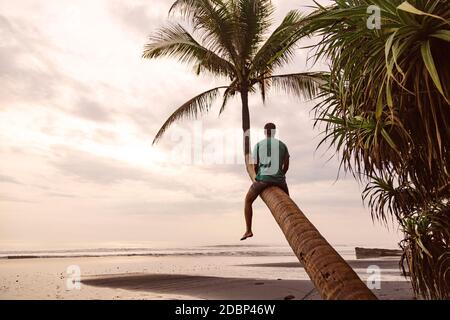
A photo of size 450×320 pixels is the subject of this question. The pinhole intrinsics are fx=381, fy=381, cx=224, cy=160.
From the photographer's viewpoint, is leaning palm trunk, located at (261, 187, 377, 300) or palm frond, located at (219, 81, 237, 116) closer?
leaning palm trunk, located at (261, 187, 377, 300)

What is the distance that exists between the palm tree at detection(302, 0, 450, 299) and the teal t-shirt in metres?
0.77

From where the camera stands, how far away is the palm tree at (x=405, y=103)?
119 inches

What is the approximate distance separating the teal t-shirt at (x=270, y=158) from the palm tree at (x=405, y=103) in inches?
30.2

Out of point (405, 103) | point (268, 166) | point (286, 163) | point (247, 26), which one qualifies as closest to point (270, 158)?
point (268, 166)

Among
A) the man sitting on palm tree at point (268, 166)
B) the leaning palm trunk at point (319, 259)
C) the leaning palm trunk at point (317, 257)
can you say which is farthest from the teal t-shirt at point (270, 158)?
the leaning palm trunk at point (319, 259)

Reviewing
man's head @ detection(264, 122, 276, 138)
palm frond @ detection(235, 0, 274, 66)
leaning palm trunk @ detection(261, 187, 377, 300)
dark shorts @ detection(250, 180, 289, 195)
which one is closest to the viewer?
leaning palm trunk @ detection(261, 187, 377, 300)

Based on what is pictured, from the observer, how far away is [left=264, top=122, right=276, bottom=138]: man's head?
5.59m

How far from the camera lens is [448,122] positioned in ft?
11.3

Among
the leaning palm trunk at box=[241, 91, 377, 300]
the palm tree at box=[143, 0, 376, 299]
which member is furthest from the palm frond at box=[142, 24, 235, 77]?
the leaning palm trunk at box=[241, 91, 377, 300]

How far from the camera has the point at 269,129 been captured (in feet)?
18.3

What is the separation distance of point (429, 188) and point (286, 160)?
192cm

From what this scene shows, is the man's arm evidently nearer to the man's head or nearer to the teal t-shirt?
the teal t-shirt

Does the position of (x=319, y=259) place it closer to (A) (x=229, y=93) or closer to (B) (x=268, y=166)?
(B) (x=268, y=166)
